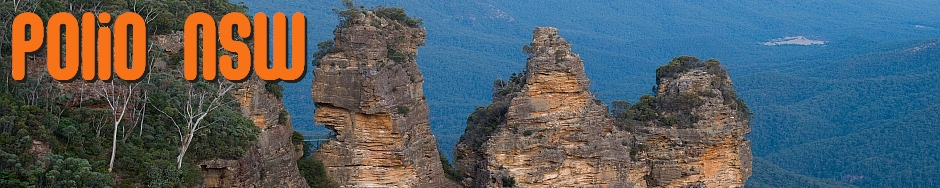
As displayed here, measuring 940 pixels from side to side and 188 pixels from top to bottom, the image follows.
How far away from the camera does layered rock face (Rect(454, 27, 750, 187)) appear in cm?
4703

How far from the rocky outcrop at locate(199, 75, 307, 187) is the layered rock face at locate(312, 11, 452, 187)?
1856 mm

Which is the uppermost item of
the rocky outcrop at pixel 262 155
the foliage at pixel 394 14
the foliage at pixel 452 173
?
the foliage at pixel 394 14

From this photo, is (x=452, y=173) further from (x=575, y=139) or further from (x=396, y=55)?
(x=396, y=55)

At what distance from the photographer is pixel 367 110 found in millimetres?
43312

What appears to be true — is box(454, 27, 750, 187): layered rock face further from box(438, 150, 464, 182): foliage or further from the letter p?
the letter p

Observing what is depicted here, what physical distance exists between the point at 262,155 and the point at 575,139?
43.4ft

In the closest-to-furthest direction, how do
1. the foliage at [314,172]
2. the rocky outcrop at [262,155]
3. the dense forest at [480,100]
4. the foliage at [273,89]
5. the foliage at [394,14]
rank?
the dense forest at [480,100] < the rocky outcrop at [262,155] < the foliage at [273,89] < the foliage at [314,172] < the foliage at [394,14]

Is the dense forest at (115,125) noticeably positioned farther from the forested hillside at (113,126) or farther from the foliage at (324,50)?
the foliage at (324,50)

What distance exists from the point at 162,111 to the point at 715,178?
78.6ft

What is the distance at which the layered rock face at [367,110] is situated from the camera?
43.4 meters

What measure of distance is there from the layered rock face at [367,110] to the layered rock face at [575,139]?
149 inches

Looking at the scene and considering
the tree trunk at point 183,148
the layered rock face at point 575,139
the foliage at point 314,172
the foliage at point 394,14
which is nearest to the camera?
the tree trunk at point 183,148

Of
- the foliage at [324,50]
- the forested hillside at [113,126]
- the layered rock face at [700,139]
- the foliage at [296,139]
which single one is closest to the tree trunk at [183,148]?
the forested hillside at [113,126]

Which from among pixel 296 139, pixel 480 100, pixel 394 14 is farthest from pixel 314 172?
pixel 480 100
